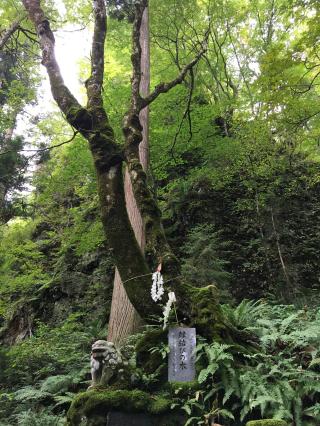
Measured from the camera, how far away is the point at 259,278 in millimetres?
9938

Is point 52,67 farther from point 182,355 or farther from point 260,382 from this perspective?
point 260,382

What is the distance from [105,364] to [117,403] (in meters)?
0.43

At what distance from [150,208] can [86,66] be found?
12526 millimetres

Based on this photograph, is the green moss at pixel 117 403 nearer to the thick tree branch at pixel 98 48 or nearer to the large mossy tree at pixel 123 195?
the large mossy tree at pixel 123 195

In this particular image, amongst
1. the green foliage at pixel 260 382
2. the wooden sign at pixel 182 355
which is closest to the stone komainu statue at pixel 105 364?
the wooden sign at pixel 182 355

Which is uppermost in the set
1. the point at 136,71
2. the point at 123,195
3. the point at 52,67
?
the point at 52,67

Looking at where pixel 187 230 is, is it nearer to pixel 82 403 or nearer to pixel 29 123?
pixel 82 403

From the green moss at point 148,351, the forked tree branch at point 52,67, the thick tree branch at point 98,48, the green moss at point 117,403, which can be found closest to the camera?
the green moss at point 117,403

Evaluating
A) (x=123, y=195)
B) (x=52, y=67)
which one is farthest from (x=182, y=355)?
(x=52, y=67)

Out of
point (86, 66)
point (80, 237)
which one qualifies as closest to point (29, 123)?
point (86, 66)

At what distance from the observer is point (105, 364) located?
403 centimetres

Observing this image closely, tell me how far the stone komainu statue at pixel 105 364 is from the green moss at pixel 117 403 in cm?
19

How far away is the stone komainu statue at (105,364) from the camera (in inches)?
158

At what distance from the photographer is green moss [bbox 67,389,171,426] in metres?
3.74
